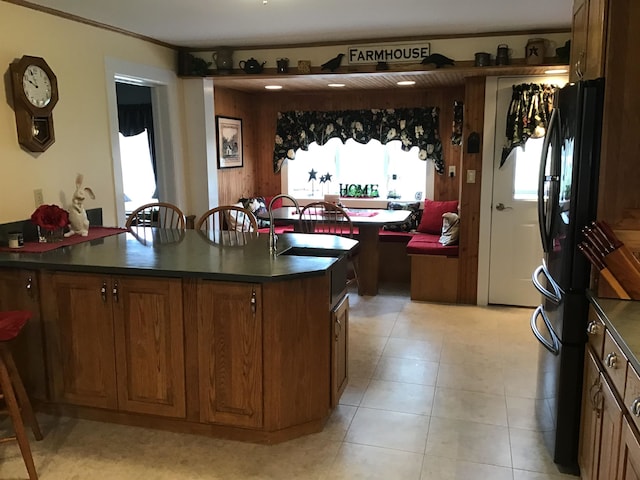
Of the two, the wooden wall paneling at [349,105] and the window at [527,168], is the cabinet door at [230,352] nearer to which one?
the window at [527,168]

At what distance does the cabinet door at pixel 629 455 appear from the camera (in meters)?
1.52

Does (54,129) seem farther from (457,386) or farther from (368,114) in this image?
(368,114)

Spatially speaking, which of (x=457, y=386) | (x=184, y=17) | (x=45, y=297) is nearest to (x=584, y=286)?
(x=457, y=386)

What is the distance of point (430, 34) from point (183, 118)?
88.2 inches

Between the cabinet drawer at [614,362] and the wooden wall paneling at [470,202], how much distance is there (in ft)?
9.73

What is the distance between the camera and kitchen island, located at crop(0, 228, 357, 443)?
255 cm

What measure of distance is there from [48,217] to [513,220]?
3.58m

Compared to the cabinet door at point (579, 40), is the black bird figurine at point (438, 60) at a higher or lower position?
higher

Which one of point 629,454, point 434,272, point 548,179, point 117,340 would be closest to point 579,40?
point 548,179

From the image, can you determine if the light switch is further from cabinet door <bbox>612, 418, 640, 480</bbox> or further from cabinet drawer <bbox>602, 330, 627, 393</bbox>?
cabinet door <bbox>612, 418, 640, 480</bbox>

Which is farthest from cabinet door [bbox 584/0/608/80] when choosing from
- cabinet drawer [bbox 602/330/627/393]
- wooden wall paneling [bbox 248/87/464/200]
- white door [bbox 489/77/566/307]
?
wooden wall paneling [bbox 248/87/464/200]

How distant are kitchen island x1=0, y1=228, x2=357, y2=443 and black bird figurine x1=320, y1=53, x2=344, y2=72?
2.23m

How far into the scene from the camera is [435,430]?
2.78 metres

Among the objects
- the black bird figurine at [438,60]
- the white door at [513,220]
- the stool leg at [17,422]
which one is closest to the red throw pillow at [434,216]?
the white door at [513,220]
